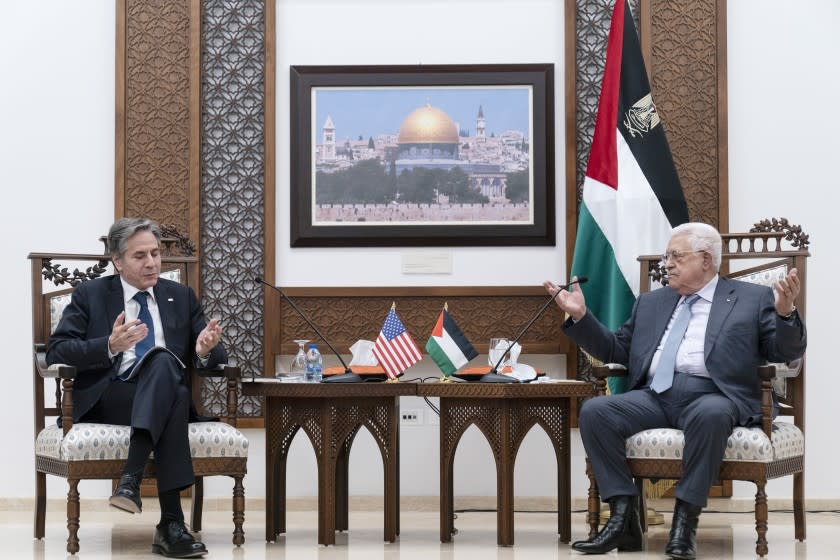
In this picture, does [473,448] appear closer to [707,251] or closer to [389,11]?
[707,251]

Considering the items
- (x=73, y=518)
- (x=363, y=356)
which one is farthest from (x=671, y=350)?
(x=73, y=518)

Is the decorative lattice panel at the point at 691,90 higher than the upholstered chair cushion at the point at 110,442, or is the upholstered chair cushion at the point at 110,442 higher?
the decorative lattice panel at the point at 691,90

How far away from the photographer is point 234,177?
17.4 feet

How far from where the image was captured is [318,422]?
4.01 m

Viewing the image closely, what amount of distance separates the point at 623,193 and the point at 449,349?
130 cm

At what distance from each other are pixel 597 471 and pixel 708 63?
7.91ft

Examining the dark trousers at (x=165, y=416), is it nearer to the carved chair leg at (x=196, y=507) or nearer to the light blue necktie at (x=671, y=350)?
the carved chair leg at (x=196, y=507)

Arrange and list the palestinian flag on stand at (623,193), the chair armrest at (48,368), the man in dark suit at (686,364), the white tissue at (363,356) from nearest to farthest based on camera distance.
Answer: the man in dark suit at (686,364) → the chair armrest at (48,368) → the white tissue at (363,356) → the palestinian flag on stand at (623,193)

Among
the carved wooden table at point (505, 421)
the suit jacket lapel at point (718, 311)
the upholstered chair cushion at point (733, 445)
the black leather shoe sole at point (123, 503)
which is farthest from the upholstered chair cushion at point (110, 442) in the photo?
the suit jacket lapel at point (718, 311)

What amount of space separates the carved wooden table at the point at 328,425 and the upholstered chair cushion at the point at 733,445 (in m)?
0.84

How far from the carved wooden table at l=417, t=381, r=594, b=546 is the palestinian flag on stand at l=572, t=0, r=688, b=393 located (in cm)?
84

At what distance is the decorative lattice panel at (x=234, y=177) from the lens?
17.2 feet

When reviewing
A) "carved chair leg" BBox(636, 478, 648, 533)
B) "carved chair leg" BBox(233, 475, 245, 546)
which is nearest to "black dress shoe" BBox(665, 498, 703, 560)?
"carved chair leg" BBox(636, 478, 648, 533)

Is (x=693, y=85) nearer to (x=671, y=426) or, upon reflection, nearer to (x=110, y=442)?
(x=671, y=426)
